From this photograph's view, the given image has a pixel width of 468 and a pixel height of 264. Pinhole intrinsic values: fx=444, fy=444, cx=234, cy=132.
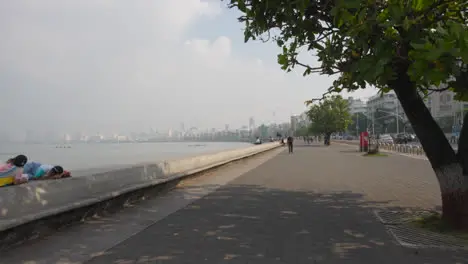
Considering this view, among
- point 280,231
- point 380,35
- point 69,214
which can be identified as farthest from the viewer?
point 69,214

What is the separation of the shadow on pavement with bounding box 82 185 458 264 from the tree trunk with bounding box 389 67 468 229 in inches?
42.0

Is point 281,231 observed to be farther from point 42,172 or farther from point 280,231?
point 42,172

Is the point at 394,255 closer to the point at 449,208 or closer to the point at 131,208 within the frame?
the point at 449,208

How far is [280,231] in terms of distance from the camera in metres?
6.66

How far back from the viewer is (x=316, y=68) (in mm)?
7672

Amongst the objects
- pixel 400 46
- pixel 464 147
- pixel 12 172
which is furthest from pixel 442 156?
pixel 12 172

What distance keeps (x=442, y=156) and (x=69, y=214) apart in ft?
18.9

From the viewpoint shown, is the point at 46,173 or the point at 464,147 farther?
the point at 46,173

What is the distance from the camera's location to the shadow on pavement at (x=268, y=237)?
5.22 meters

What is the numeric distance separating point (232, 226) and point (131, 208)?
276 centimetres

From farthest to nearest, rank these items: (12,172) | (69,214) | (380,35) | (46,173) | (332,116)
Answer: (332,116), (46,173), (12,172), (69,214), (380,35)

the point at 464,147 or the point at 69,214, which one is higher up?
the point at 464,147

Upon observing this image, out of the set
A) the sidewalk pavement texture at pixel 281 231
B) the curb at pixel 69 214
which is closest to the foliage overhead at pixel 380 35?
the sidewalk pavement texture at pixel 281 231

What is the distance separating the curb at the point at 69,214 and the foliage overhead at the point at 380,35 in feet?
12.4
